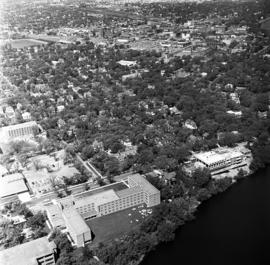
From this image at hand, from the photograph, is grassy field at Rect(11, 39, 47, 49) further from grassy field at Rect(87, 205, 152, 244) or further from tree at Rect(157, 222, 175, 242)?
tree at Rect(157, 222, 175, 242)

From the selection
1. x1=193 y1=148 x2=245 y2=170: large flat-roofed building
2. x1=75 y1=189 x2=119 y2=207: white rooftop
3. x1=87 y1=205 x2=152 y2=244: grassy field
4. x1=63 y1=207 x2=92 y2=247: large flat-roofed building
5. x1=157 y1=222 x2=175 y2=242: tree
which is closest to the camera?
x1=63 y1=207 x2=92 y2=247: large flat-roofed building

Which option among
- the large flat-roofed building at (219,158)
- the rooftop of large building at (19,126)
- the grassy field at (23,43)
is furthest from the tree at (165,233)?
the grassy field at (23,43)

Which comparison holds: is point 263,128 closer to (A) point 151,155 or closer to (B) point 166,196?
(A) point 151,155

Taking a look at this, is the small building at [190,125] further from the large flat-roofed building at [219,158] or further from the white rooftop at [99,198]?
the white rooftop at [99,198]

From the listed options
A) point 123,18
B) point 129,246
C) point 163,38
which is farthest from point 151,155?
point 123,18

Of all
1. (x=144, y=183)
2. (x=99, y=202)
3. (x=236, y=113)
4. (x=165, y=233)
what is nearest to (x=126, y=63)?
(x=236, y=113)

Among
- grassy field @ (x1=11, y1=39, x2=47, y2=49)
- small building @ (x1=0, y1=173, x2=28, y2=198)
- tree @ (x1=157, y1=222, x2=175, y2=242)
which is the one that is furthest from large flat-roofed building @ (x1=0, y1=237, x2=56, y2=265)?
grassy field @ (x1=11, y1=39, x2=47, y2=49)

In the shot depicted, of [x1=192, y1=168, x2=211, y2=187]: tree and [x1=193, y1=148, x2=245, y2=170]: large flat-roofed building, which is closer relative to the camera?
[x1=192, y1=168, x2=211, y2=187]: tree
